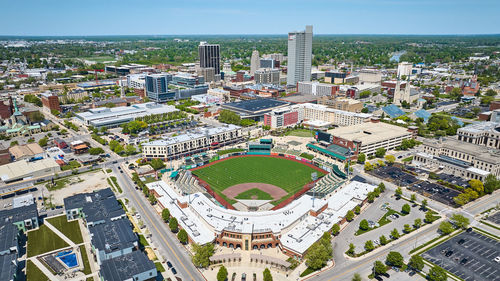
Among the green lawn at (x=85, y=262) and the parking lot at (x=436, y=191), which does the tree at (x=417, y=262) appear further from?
the green lawn at (x=85, y=262)

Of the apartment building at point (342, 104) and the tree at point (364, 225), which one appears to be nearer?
the tree at point (364, 225)

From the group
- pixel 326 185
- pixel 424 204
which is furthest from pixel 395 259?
pixel 326 185

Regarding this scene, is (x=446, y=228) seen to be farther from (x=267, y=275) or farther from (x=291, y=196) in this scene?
(x=267, y=275)

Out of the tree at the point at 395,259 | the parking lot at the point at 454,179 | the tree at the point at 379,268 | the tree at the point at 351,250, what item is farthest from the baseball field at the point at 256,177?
the parking lot at the point at 454,179

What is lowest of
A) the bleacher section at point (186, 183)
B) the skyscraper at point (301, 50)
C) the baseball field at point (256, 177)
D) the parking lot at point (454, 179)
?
the baseball field at point (256, 177)

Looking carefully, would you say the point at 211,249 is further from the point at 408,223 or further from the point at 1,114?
the point at 1,114
